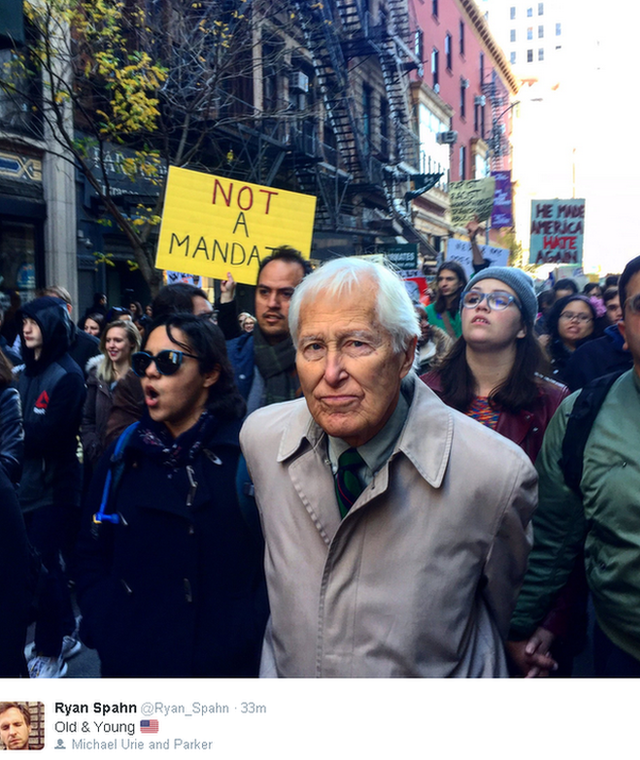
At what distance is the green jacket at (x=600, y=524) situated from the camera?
5.67 ft

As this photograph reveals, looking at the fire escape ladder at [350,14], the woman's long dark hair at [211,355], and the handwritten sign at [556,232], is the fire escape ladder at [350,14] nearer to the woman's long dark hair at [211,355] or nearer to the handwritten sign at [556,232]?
the handwritten sign at [556,232]

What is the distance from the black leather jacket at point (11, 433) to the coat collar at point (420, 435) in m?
1.37

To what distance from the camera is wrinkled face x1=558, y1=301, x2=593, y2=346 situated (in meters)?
4.79

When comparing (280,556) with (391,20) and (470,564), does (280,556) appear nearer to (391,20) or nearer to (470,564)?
(470,564)

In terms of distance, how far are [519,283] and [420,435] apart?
4.83 ft

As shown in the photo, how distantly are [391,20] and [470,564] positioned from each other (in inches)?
670

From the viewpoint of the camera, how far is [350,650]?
1.50 m

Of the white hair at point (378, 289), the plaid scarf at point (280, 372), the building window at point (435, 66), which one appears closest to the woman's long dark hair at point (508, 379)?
the plaid scarf at point (280, 372)

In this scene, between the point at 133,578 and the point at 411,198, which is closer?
the point at 133,578

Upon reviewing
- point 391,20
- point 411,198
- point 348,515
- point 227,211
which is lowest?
point 348,515

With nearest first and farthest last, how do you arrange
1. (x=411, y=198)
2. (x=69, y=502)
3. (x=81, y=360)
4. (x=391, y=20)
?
(x=69, y=502)
(x=81, y=360)
(x=391, y=20)
(x=411, y=198)

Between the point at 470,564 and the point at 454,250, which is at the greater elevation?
the point at 454,250
